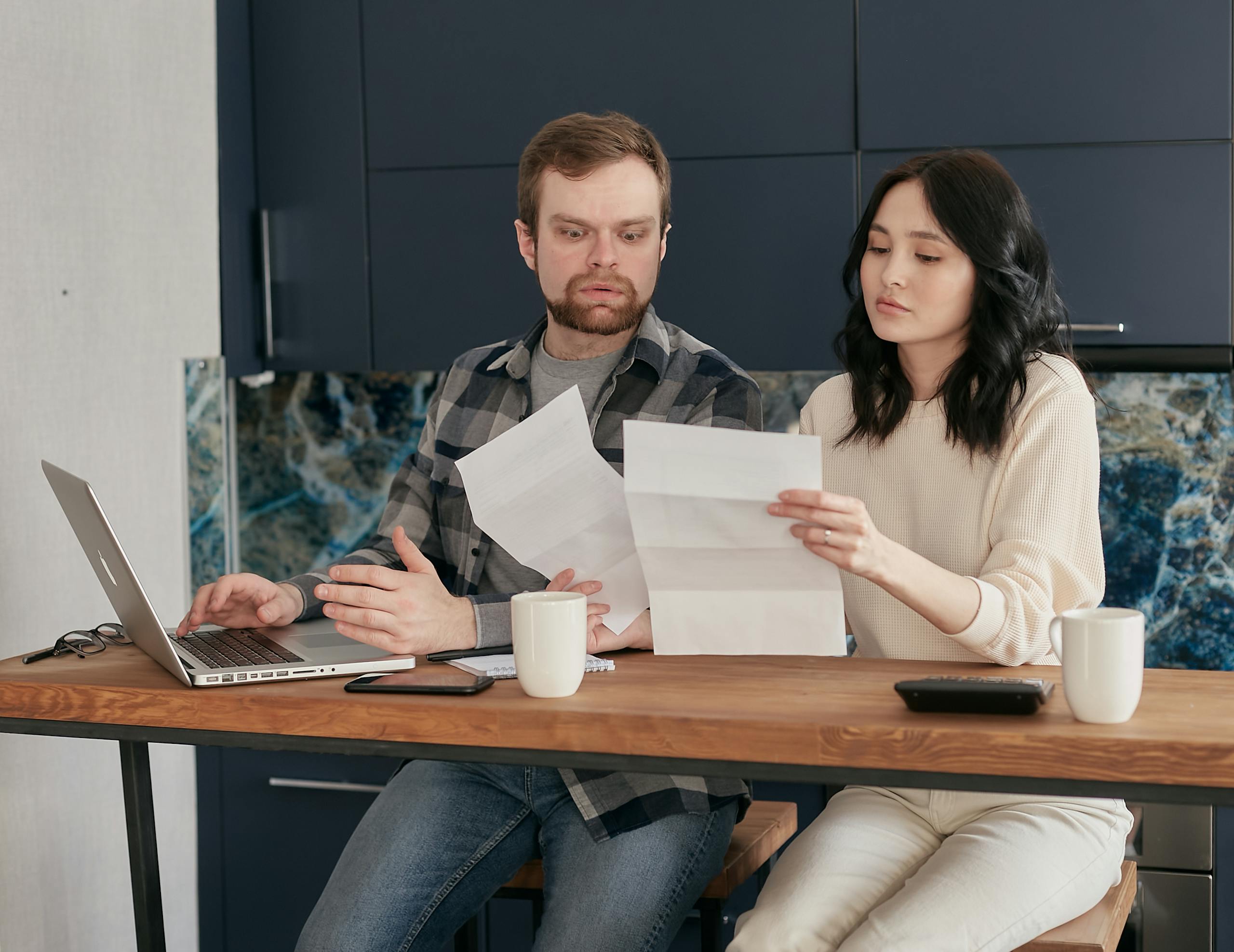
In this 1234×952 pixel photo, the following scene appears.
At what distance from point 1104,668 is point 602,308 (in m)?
0.87

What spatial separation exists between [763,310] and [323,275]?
863 mm

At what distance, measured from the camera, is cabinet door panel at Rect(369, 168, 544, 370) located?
2412 millimetres

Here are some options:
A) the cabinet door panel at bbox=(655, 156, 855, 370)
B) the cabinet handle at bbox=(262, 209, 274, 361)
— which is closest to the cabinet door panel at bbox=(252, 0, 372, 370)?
the cabinet handle at bbox=(262, 209, 274, 361)

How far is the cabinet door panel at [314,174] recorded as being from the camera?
245 cm

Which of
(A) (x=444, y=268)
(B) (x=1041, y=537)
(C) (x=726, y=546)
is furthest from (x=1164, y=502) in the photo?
(C) (x=726, y=546)

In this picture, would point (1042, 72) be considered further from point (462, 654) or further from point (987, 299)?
point (462, 654)

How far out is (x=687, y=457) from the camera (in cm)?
117

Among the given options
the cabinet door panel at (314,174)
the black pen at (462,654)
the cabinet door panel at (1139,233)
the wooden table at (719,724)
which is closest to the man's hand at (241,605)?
the wooden table at (719,724)

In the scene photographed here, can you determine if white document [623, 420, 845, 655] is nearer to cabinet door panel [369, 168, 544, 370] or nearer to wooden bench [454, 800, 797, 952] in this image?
wooden bench [454, 800, 797, 952]

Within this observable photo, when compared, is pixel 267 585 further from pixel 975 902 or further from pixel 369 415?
pixel 369 415

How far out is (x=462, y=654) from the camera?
1.38m

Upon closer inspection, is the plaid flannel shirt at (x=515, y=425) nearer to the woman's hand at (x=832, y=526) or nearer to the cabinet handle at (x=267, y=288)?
the woman's hand at (x=832, y=526)

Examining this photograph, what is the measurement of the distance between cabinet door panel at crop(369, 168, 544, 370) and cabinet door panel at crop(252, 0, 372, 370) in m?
0.05

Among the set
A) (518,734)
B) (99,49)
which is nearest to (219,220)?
(99,49)
